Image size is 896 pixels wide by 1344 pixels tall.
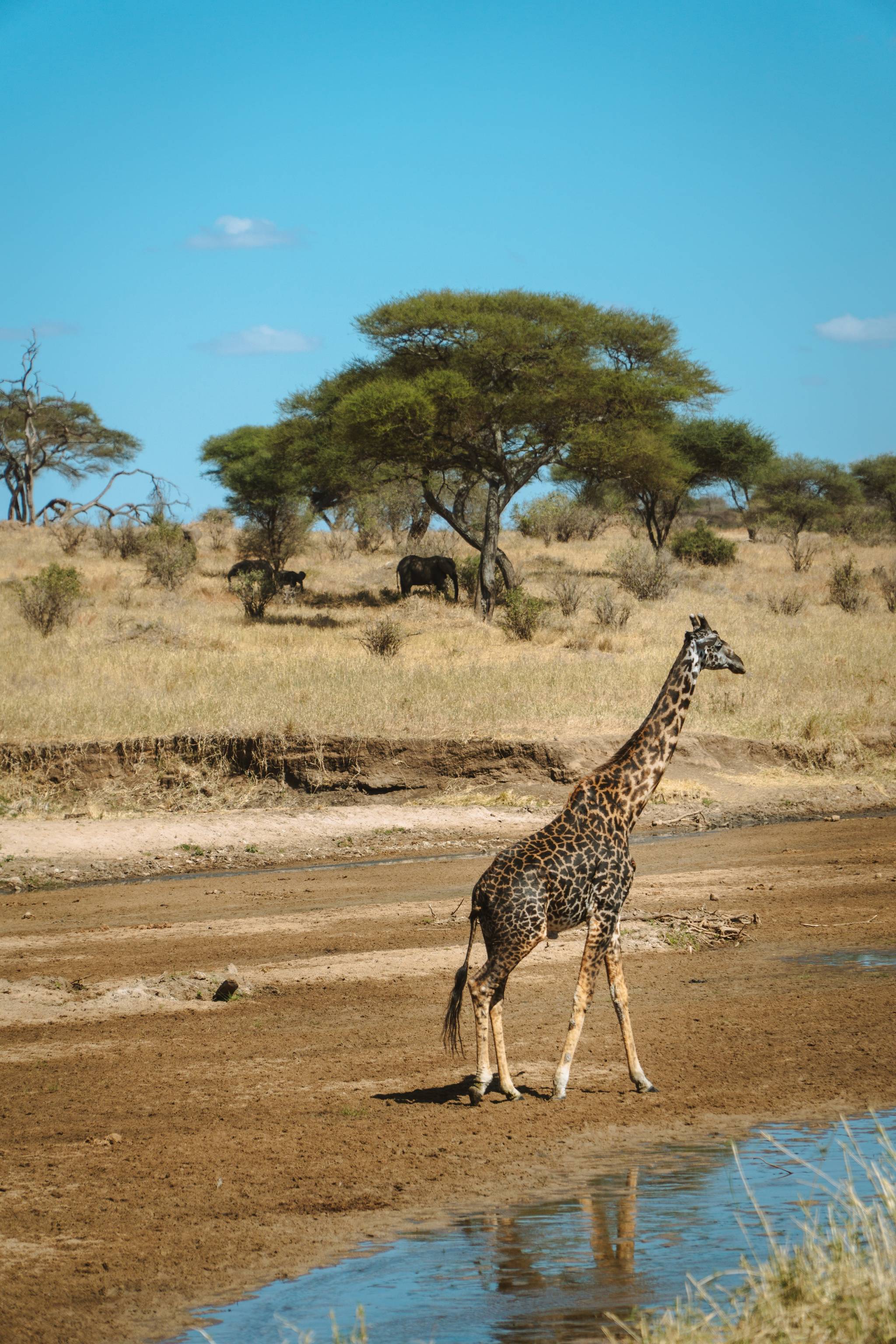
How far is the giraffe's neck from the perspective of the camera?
23.5 ft

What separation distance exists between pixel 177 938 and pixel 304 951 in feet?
4.34

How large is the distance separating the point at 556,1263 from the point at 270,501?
4179 centimetres

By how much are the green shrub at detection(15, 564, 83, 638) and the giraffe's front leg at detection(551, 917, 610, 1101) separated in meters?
23.3

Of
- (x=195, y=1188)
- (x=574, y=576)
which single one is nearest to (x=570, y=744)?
(x=195, y=1188)

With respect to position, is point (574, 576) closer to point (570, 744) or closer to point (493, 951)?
point (570, 744)

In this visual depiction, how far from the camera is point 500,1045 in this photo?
669cm

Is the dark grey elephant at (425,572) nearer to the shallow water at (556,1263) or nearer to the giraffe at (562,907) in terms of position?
the giraffe at (562,907)

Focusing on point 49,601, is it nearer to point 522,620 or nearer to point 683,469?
point 522,620

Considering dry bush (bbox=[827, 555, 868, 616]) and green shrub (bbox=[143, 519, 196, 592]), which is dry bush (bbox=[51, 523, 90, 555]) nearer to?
green shrub (bbox=[143, 519, 196, 592])

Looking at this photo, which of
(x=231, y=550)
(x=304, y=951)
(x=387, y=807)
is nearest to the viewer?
(x=304, y=951)

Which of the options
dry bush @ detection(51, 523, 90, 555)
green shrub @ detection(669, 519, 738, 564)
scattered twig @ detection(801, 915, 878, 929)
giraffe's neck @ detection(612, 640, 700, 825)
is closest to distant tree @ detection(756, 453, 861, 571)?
green shrub @ detection(669, 519, 738, 564)

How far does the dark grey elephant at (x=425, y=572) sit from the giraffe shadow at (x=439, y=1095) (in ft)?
97.1

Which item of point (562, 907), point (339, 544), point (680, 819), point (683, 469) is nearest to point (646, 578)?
point (683, 469)

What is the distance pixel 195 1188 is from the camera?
5.81 meters
